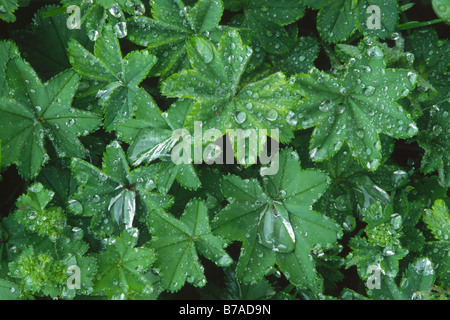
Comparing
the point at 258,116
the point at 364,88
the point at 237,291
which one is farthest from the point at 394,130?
the point at 237,291

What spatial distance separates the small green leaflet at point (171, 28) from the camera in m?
1.61

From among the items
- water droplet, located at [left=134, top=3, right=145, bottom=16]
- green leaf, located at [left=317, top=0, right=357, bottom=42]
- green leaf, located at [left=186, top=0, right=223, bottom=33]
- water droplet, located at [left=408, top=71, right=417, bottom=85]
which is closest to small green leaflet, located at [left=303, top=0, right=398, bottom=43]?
green leaf, located at [left=317, top=0, right=357, bottom=42]

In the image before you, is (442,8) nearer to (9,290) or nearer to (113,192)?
(113,192)

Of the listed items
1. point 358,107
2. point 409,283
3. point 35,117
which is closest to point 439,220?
point 409,283

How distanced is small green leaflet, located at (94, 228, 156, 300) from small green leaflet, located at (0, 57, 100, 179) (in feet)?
1.39

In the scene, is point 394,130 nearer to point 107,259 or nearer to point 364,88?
point 364,88

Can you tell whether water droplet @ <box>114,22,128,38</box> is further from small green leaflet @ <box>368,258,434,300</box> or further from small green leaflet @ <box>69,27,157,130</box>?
small green leaflet @ <box>368,258,434,300</box>

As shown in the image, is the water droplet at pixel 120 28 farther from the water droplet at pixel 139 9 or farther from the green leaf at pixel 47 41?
the green leaf at pixel 47 41

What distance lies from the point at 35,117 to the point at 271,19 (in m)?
1.07

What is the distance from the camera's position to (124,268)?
5.44ft

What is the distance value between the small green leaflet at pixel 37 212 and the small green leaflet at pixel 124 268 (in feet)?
0.81

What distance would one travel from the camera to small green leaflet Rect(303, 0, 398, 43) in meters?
1.70

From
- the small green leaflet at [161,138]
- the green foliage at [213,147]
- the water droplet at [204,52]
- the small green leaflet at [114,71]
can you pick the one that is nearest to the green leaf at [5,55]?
the green foliage at [213,147]
